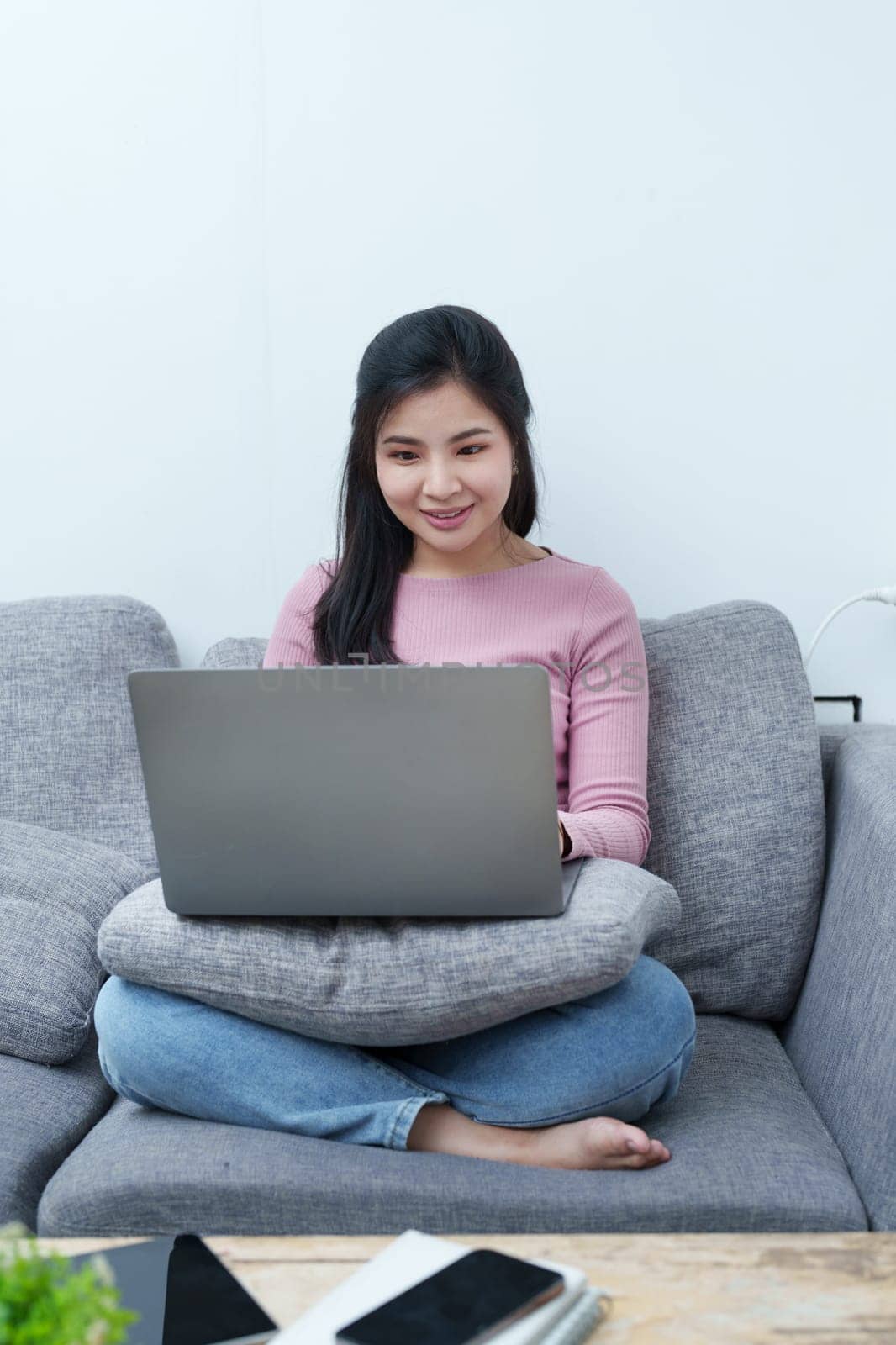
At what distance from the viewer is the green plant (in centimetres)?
50

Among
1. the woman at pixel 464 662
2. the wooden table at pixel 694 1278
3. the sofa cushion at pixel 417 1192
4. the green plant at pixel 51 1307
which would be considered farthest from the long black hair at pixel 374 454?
the green plant at pixel 51 1307

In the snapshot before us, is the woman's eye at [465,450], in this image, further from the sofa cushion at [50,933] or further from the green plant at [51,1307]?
the green plant at [51,1307]

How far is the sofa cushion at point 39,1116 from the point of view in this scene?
3.69 feet

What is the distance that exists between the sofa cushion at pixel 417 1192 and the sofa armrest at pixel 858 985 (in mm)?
44

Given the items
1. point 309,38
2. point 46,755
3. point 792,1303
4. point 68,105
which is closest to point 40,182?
point 68,105

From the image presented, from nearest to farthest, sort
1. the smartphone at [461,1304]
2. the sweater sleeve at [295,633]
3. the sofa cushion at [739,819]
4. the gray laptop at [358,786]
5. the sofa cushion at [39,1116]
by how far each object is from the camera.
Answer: the smartphone at [461,1304], the gray laptop at [358,786], the sofa cushion at [39,1116], the sofa cushion at [739,819], the sweater sleeve at [295,633]

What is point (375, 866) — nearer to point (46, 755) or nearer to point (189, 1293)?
point (189, 1293)

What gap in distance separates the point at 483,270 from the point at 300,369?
28 cm

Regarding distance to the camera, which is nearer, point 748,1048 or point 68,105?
point 748,1048

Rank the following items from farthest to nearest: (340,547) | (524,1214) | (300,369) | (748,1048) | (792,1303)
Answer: (300,369) → (340,547) → (748,1048) → (524,1214) → (792,1303)

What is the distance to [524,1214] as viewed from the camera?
1046 mm

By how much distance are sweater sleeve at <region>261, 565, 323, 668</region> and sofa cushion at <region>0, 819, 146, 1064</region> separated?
1.01 feet

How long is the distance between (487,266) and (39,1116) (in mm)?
1149

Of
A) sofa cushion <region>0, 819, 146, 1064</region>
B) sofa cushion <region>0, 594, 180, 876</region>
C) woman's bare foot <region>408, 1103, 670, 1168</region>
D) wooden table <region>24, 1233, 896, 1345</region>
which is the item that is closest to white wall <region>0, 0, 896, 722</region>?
sofa cushion <region>0, 594, 180, 876</region>
